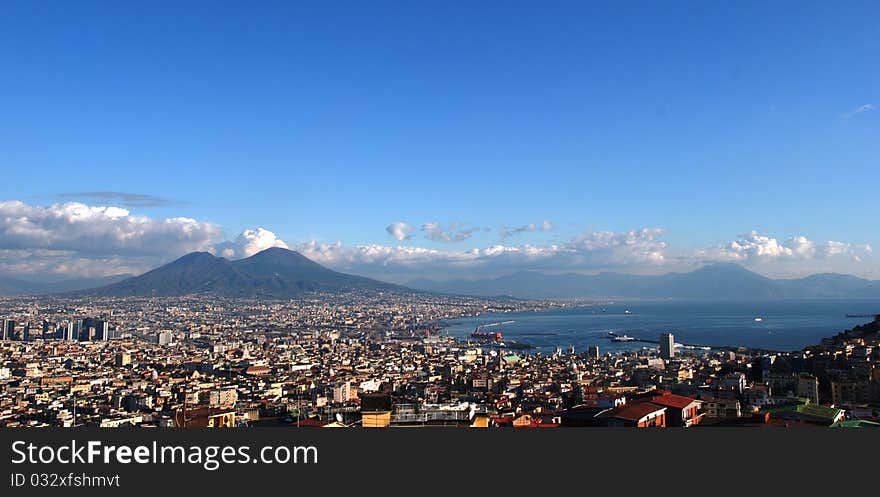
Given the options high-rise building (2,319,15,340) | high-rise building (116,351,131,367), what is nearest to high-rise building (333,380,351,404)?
high-rise building (116,351,131,367)

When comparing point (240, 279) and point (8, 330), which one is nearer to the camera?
point (8, 330)

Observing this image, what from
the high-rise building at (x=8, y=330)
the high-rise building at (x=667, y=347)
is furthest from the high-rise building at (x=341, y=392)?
the high-rise building at (x=8, y=330)

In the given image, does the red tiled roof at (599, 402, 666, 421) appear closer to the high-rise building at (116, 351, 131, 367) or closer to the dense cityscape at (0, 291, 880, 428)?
the dense cityscape at (0, 291, 880, 428)

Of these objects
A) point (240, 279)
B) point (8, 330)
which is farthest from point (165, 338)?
point (240, 279)

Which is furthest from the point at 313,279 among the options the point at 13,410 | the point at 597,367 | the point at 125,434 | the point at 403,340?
the point at 125,434

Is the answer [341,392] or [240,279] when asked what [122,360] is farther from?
[240,279]

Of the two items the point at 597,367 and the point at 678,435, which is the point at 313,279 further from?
the point at 678,435
